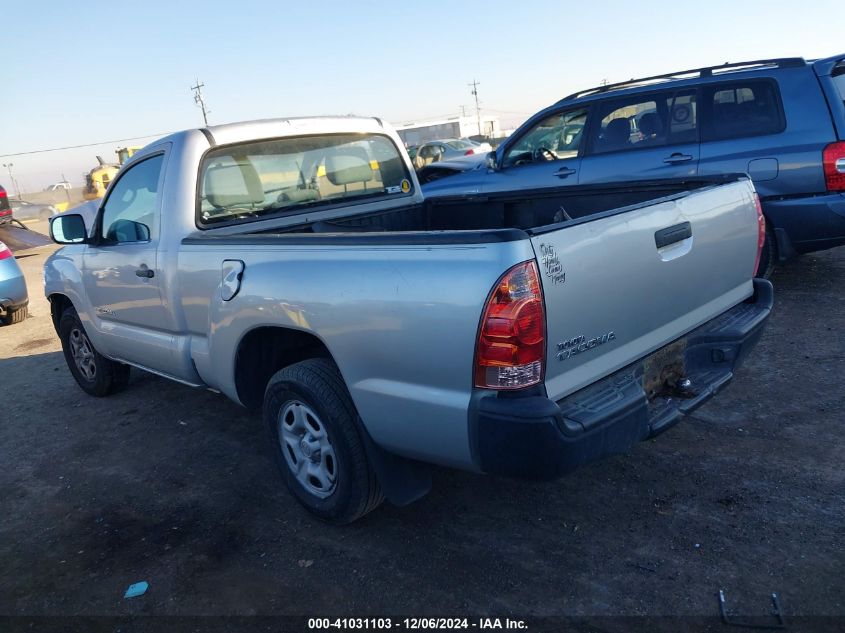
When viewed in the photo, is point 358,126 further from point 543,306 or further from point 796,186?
point 796,186

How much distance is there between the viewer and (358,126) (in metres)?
4.66

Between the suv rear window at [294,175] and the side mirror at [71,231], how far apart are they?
121 cm

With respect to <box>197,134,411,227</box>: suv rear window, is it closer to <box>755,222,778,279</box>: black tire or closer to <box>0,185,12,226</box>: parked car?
<box>755,222,778,279</box>: black tire

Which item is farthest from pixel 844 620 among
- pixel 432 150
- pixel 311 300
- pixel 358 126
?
pixel 432 150

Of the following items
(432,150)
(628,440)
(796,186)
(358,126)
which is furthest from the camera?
(432,150)

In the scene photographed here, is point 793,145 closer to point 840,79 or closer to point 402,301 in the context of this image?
point 840,79

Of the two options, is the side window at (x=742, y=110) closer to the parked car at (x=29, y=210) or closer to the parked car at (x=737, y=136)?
the parked car at (x=737, y=136)

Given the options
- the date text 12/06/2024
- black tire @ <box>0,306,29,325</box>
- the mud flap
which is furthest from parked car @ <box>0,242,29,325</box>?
the date text 12/06/2024

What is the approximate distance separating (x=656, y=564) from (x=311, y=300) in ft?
5.64

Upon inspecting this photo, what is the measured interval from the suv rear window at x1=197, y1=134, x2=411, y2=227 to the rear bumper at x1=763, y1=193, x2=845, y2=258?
320 centimetres

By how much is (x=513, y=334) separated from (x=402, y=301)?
434 mm

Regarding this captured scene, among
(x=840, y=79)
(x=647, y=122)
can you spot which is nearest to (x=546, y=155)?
(x=647, y=122)

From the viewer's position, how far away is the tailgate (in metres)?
2.43

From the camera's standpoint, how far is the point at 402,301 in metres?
2.51
